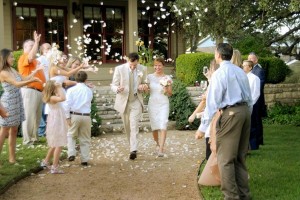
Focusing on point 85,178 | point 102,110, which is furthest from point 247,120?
point 102,110

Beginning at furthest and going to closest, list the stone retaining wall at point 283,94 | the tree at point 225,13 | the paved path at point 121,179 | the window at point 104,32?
the window at point 104,32 → the stone retaining wall at point 283,94 → the tree at point 225,13 → the paved path at point 121,179

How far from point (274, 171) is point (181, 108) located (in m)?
5.63

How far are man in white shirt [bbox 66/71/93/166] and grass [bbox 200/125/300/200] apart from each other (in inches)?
88.2

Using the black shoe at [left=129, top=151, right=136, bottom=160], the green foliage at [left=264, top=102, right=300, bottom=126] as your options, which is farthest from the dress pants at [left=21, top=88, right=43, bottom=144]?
the green foliage at [left=264, top=102, right=300, bottom=126]

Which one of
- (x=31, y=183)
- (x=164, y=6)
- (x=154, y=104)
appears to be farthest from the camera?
(x=164, y=6)

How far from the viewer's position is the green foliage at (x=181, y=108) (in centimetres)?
1216

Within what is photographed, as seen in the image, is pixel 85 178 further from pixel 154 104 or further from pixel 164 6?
pixel 164 6

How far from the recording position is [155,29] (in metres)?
19.4

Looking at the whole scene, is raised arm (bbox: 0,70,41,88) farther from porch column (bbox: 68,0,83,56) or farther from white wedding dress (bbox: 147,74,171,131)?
porch column (bbox: 68,0,83,56)

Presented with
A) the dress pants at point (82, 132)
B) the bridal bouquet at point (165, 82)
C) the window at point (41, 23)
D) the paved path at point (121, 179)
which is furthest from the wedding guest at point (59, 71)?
the window at point (41, 23)

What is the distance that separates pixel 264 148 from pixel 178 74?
23.8 ft

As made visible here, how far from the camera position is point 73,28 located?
17.2m

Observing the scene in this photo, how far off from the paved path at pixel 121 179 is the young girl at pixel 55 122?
352 mm

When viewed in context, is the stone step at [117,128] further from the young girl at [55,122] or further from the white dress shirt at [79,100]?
the young girl at [55,122]
